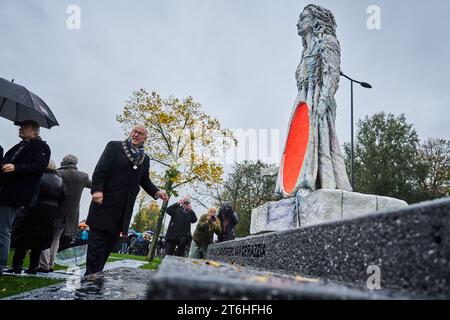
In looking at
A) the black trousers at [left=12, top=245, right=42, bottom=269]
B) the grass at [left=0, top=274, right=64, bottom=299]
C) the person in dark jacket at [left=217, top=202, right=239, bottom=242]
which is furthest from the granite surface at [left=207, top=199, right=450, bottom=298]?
the person in dark jacket at [left=217, top=202, right=239, bottom=242]

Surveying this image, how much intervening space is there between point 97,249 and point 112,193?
655 mm

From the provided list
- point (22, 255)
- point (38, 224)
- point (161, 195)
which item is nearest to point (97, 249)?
point (161, 195)

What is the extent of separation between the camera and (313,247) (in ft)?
5.07

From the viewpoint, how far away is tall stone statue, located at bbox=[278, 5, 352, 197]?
4.90m

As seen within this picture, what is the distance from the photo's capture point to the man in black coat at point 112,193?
379 cm

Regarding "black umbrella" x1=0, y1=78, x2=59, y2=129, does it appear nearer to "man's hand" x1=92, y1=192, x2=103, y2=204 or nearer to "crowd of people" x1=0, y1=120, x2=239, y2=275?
"crowd of people" x1=0, y1=120, x2=239, y2=275

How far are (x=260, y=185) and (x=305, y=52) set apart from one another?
24.1 m

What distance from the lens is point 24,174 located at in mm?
4000

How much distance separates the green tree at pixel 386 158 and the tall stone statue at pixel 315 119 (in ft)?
76.9

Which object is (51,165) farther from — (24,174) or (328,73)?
(328,73)

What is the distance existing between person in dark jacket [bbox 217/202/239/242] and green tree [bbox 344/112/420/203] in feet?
67.8
